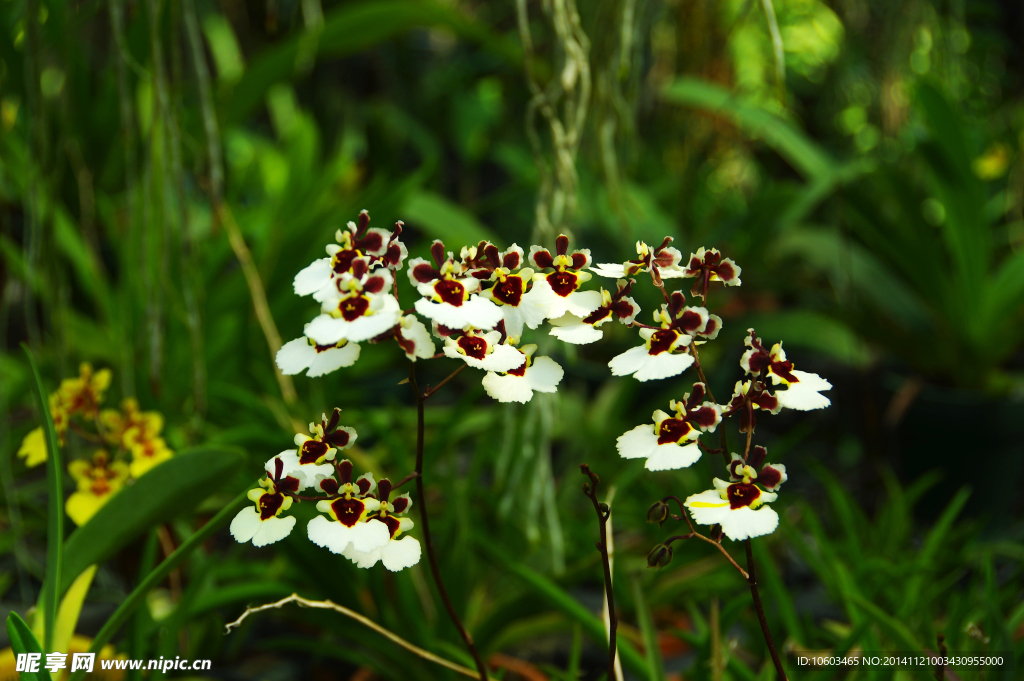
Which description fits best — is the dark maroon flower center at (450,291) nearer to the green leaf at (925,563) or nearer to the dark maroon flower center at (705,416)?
the dark maroon flower center at (705,416)

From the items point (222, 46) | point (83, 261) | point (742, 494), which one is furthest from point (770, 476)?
point (222, 46)

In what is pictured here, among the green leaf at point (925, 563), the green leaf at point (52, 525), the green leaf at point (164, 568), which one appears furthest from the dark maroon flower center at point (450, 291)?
the green leaf at point (925, 563)

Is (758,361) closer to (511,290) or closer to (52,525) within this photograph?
(511,290)

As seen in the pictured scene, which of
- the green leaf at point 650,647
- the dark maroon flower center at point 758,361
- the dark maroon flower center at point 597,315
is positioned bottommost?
the green leaf at point 650,647

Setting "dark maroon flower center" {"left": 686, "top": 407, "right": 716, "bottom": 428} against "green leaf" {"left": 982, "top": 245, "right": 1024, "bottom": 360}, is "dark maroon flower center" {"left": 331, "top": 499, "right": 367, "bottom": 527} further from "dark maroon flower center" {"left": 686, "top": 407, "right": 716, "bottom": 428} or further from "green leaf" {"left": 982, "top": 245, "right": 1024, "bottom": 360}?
"green leaf" {"left": 982, "top": 245, "right": 1024, "bottom": 360}

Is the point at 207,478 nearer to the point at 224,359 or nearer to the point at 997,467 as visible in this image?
the point at 224,359

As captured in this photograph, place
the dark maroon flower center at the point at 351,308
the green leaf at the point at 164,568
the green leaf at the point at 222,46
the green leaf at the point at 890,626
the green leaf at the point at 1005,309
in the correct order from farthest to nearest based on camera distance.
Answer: the green leaf at the point at 222,46
the green leaf at the point at 1005,309
the green leaf at the point at 890,626
the green leaf at the point at 164,568
the dark maroon flower center at the point at 351,308

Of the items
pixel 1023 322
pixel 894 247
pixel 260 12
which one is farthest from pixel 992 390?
pixel 260 12
